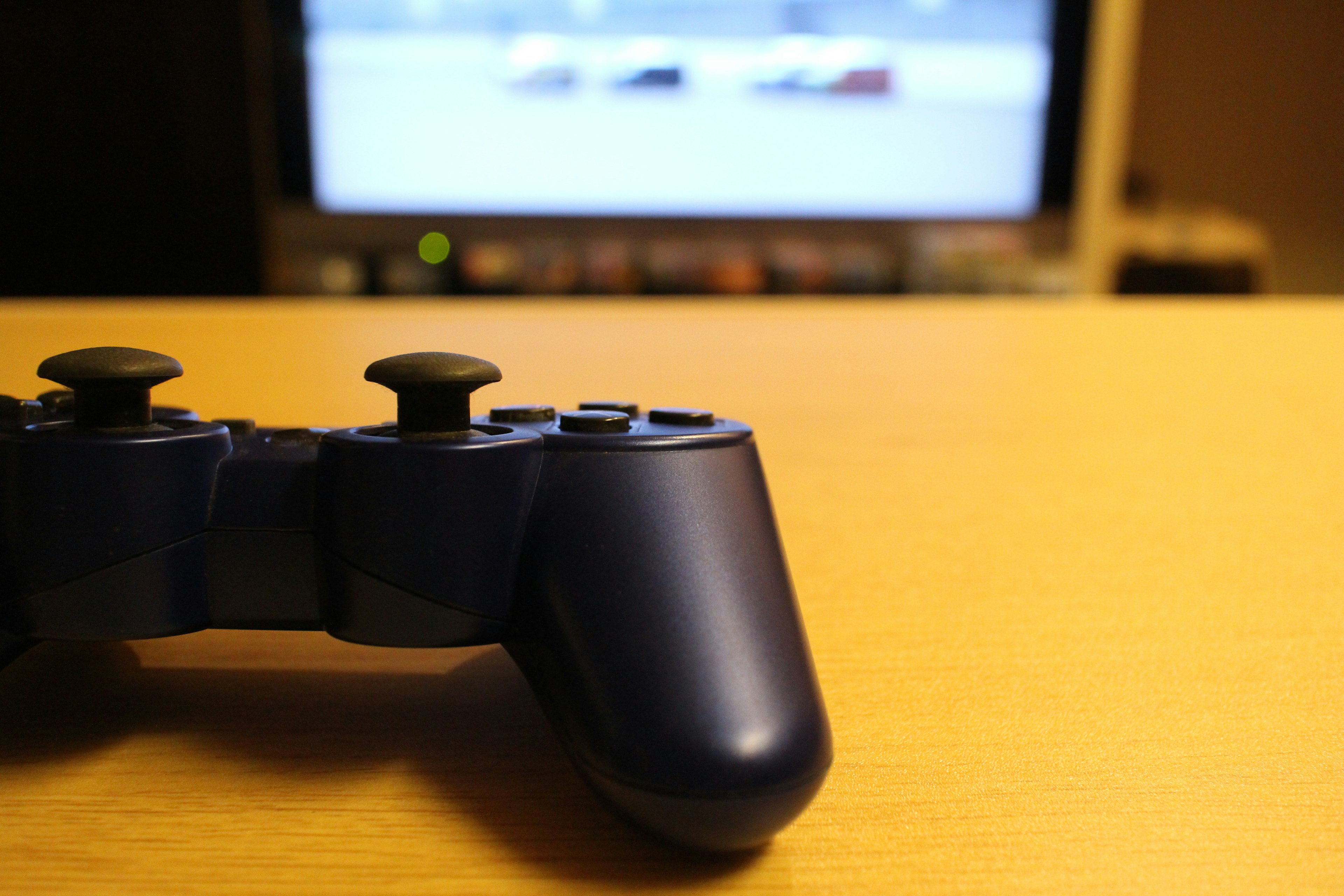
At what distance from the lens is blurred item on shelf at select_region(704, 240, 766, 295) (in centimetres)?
204

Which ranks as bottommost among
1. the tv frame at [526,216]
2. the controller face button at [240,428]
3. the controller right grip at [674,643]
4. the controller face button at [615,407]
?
the controller right grip at [674,643]

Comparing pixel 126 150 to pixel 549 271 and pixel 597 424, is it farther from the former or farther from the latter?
pixel 597 424

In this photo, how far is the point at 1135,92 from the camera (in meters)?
2.80

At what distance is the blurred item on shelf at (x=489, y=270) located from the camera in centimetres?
198

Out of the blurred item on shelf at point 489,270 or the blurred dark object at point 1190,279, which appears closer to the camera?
the blurred item on shelf at point 489,270

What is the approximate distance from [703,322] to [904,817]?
54cm

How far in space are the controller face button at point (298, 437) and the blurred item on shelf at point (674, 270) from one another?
6.07 ft

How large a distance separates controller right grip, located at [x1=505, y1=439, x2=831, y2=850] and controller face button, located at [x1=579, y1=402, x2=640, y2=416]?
43 mm

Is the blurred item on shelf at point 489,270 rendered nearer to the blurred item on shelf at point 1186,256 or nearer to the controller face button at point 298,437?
the blurred item on shelf at point 1186,256

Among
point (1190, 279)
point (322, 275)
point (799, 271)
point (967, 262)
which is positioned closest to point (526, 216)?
point (322, 275)

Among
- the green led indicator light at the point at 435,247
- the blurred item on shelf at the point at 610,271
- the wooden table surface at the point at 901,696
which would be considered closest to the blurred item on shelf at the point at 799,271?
the blurred item on shelf at the point at 610,271

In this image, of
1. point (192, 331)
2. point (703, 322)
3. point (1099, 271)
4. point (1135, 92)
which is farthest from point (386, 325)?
point (1135, 92)

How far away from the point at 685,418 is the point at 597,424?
2 centimetres

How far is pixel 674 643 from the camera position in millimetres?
187
